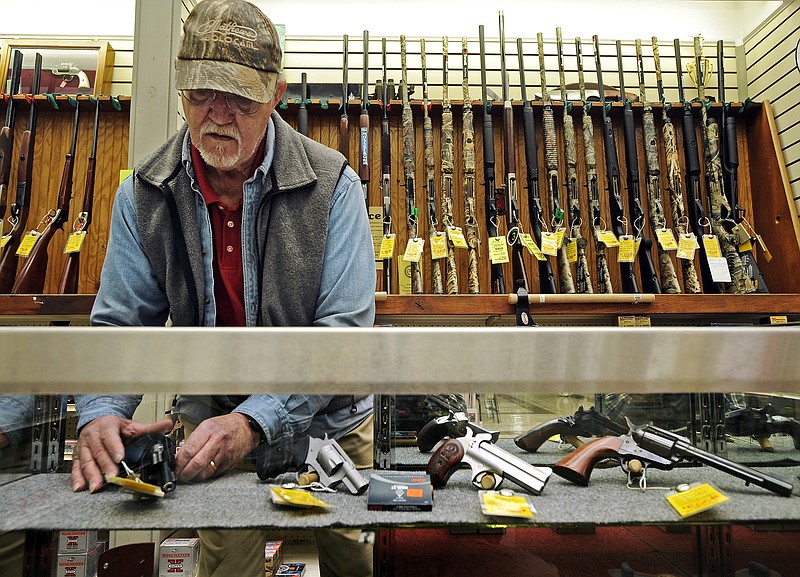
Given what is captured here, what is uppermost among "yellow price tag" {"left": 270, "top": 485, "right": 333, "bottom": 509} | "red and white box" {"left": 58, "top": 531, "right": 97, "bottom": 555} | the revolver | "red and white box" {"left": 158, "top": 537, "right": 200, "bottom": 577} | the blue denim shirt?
the blue denim shirt

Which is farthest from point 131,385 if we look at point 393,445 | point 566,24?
point 566,24

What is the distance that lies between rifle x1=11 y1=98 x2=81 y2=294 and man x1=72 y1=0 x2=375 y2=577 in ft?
5.92

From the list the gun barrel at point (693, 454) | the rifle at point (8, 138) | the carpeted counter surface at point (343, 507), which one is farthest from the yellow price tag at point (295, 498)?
the rifle at point (8, 138)

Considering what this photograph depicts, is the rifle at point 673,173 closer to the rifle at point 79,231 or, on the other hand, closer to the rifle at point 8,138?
the rifle at point 79,231

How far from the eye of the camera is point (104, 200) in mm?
3062

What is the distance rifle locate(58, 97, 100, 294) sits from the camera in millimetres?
2633

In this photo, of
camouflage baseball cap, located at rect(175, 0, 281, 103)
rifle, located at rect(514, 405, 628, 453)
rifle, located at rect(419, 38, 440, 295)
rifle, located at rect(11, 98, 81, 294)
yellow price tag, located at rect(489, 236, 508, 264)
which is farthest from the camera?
rifle, located at rect(419, 38, 440, 295)

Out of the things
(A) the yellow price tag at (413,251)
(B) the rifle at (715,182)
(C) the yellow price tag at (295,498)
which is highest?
(B) the rifle at (715,182)

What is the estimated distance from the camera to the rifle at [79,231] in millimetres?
2633

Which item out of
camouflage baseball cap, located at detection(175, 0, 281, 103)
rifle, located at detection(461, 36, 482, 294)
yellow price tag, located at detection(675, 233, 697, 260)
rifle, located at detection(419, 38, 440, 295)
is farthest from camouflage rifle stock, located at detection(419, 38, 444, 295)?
camouflage baseball cap, located at detection(175, 0, 281, 103)

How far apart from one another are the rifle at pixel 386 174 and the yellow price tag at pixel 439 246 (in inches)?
8.9

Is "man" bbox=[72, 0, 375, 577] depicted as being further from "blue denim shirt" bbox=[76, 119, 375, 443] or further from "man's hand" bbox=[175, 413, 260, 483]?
"man's hand" bbox=[175, 413, 260, 483]

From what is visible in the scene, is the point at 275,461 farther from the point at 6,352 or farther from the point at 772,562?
the point at 772,562

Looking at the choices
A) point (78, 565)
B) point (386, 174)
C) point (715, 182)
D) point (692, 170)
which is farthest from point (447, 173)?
point (78, 565)
